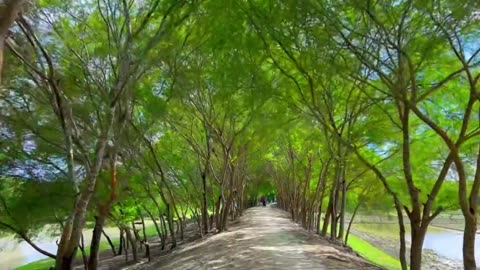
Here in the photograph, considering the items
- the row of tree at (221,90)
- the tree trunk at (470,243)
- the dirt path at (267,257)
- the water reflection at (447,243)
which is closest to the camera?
the tree trunk at (470,243)

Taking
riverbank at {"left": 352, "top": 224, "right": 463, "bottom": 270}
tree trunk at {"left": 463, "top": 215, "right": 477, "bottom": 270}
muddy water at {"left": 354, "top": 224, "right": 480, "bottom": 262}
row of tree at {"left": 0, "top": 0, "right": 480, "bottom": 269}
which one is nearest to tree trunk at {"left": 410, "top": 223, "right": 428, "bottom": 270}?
row of tree at {"left": 0, "top": 0, "right": 480, "bottom": 269}

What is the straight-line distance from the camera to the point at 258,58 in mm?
11852

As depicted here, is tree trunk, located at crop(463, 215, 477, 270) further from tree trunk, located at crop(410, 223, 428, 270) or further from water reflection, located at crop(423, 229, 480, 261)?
water reflection, located at crop(423, 229, 480, 261)

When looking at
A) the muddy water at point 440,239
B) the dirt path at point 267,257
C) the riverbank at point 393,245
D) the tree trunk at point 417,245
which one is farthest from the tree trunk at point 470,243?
the muddy water at point 440,239

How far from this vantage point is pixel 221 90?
14.4 m

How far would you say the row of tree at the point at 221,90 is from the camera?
898 centimetres

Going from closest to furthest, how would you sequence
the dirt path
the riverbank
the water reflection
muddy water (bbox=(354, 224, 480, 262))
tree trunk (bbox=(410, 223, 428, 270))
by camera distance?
tree trunk (bbox=(410, 223, 428, 270)), the dirt path, the riverbank, the water reflection, muddy water (bbox=(354, 224, 480, 262))

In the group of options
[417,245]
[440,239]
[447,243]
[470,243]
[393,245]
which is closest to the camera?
[470,243]

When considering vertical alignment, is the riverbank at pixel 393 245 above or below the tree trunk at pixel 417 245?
below

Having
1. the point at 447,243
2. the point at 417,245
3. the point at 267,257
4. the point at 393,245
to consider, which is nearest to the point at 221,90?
the point at 267,257

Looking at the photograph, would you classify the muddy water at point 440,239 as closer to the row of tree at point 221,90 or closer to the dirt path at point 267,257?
the row of tree at point 221,90

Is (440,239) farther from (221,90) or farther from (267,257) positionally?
(267,257)

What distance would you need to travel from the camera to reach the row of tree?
8.98 m

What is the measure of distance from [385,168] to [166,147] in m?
9.57
